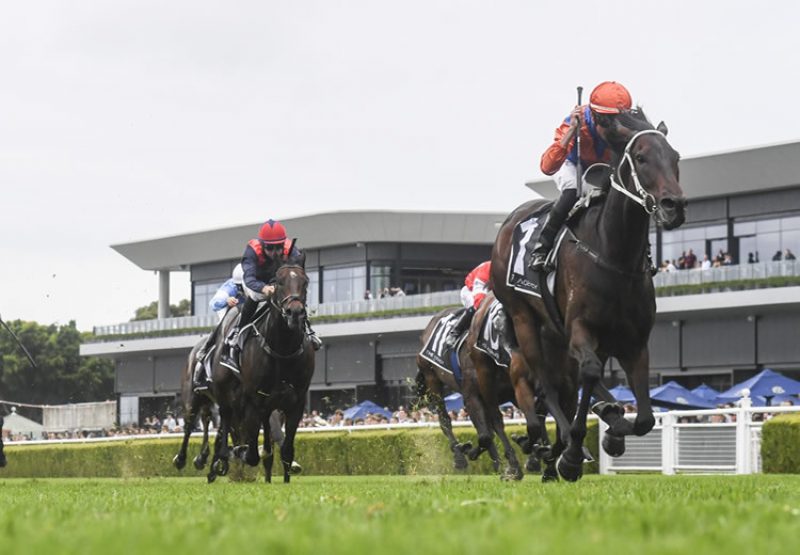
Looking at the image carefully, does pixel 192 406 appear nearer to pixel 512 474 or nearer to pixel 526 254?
pixel 512 474

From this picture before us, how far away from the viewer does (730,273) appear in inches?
1485

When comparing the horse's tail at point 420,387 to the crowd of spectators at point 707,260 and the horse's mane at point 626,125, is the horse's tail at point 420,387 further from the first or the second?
the crowd of spectators at point 707,260

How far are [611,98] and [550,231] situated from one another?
3.07 ft

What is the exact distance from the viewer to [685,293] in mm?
38406

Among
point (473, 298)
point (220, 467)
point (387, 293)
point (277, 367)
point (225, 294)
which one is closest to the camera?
point (277, 367)

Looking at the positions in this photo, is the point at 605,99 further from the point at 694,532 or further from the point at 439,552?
the point at 439,552

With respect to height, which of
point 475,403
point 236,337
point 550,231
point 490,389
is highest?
point 550,231

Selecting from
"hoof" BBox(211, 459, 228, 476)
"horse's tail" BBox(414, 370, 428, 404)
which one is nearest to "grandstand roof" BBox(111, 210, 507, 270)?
"horse's tail" BBox(414, 370, 428, 404)

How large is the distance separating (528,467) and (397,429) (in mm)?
10144

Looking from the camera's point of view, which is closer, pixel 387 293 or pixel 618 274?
pixel 618 274

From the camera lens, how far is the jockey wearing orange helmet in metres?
8.63

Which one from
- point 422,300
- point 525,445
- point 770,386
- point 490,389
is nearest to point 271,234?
point 490,389

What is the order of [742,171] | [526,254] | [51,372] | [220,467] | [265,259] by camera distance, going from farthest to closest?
[51,372], [742,171], [220,467], [265,259], [526,254]

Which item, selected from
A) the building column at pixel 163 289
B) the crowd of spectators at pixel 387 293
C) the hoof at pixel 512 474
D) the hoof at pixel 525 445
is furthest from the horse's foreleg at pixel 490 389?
the building column at pixel 163 289
